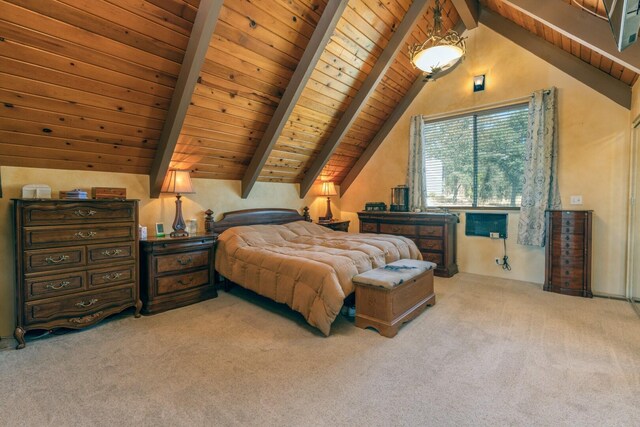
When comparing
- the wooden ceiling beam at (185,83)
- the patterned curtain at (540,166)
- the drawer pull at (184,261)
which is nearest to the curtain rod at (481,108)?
the patterned curtain at (540,166)

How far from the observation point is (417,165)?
5117 millimetres

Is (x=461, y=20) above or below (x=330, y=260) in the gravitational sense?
above

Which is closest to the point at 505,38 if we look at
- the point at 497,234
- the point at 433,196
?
the point at 433,196

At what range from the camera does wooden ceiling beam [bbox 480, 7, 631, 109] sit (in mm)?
3580

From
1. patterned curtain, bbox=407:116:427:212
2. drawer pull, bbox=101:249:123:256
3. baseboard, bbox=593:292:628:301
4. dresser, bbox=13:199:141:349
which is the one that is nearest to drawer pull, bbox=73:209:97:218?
dresser, bbox=13:199:141:349

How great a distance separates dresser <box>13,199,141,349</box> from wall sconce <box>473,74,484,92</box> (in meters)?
4.77

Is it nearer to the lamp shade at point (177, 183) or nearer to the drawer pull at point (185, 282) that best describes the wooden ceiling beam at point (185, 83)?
the lamp shade at point (177, 183)

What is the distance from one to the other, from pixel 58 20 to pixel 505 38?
16.7 ft

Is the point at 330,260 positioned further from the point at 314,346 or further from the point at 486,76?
the point at 486,76

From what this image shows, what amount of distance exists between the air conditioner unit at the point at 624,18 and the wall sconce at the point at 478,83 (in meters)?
3.06

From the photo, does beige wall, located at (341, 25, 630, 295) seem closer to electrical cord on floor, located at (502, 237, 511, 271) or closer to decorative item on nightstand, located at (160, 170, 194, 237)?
electrical cord on floor, located at (502, 237, 511, 271)

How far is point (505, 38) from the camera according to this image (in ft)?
14.3

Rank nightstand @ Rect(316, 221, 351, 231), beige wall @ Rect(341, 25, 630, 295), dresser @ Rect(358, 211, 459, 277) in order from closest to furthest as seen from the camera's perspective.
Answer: beige wall @ Rect(341, 25, 630, 295)
dresser @ Rect(358, 211, 459, 277)
nightstand @ Rect(316, 221, 351, 231)

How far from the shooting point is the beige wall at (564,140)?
144 inches
